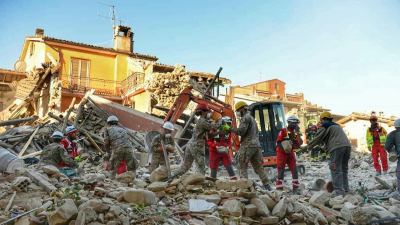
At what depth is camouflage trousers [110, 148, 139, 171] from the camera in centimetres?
746

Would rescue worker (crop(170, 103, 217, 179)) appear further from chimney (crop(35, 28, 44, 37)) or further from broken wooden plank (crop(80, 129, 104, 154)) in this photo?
chimney (crop(35, 28, 44, 37))

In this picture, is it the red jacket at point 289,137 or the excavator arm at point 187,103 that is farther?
the excavator arm at point 187,103

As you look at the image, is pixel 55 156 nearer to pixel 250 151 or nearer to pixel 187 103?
pixel 250 151

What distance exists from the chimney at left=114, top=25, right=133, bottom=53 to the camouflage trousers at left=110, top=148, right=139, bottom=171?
67.7ft

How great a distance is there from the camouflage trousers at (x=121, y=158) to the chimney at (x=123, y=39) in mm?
20642

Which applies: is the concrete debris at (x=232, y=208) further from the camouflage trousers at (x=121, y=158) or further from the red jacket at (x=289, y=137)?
the camouflage trousers at (x=121, y=158)

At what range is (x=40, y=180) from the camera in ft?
17.1

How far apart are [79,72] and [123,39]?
13.7ft

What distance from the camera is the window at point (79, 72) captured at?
2550 centimetres

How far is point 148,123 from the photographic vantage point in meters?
16.4

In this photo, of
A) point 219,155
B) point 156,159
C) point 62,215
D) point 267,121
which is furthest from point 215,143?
point 62,215

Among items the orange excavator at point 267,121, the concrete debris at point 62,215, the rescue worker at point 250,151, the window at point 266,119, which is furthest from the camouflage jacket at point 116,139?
the window at point 266,119

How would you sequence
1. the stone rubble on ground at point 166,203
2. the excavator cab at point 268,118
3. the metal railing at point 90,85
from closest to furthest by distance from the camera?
the stone rubble on ground at point 166,203 < the excavator cab at point 268,118 < the metal railing at point 90,85

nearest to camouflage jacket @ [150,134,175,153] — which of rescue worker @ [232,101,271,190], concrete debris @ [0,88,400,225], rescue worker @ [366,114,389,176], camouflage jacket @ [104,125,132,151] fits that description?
camouflage jacket @ [104,125,132,151]
